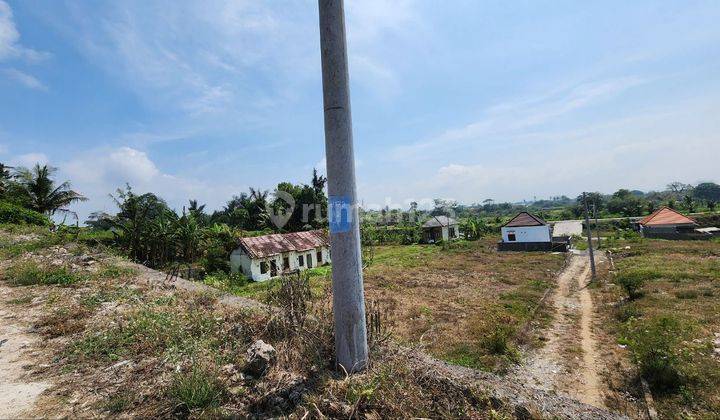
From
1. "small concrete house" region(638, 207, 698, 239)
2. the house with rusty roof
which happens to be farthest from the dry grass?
"small concrete house" region(638, 207, 698, 239)

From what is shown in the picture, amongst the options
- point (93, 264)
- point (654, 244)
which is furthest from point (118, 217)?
point (654, 244)

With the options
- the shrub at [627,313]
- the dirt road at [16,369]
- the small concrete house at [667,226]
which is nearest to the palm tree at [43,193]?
the dirt road at [16,369]

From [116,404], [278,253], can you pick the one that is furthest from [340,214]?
[278,253]

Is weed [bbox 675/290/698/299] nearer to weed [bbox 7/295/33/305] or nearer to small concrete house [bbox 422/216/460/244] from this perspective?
weed [bbox 7/295/33/305]

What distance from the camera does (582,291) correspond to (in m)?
13.8

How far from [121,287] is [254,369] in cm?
461

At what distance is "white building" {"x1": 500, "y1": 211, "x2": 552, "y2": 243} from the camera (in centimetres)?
2873

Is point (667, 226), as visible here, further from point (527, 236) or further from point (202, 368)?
point (202, 368)

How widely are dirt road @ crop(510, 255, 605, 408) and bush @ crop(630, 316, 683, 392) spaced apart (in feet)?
2.64

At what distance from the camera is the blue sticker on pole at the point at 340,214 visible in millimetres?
2484

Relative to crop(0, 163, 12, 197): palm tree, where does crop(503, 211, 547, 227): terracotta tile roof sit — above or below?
below

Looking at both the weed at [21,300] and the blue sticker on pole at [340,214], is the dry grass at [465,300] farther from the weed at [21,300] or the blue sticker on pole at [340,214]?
the weed at [21,300]

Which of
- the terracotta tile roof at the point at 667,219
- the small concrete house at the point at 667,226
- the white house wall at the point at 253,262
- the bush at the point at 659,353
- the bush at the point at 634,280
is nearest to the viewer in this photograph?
the bush at the point at 659,353

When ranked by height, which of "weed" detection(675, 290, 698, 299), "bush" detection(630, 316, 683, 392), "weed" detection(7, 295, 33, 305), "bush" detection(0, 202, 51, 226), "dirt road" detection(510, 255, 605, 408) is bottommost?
"dirt road" detection(510, 255, 605, 408)
